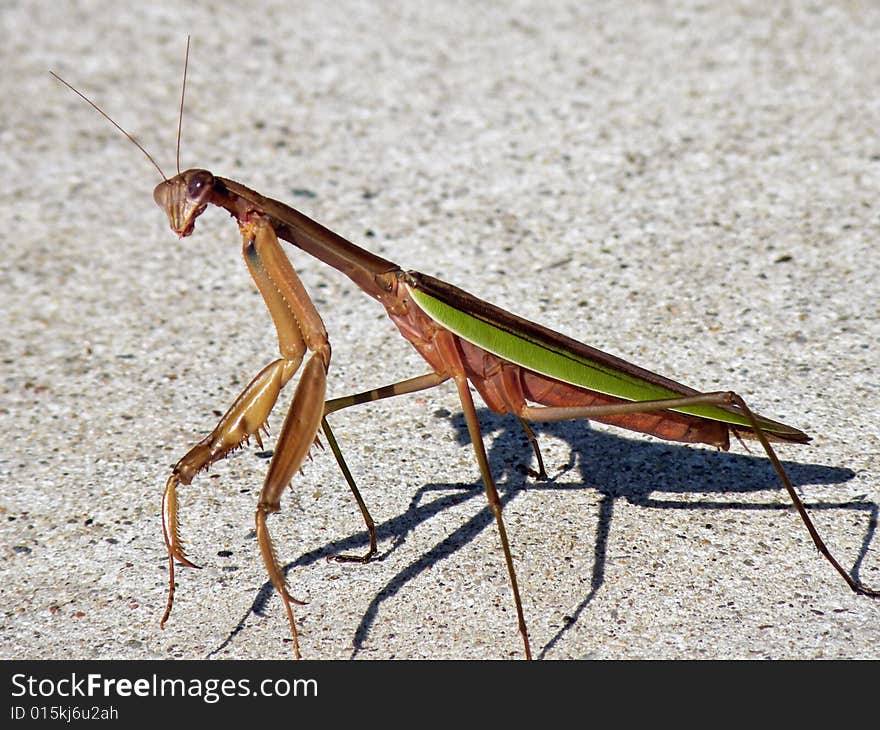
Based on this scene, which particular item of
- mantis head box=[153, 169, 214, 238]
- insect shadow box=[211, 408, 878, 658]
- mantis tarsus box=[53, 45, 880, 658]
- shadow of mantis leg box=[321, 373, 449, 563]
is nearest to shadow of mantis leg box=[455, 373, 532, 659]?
mantis tarsus box=[53, 45, 880, 658]

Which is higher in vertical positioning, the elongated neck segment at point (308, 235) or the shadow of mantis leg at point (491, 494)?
the elongated neck segment at point (308, 235)

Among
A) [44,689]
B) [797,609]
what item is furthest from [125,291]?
Result: [797,609]

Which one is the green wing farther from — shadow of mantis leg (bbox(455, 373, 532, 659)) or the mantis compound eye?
the mantis compound eye

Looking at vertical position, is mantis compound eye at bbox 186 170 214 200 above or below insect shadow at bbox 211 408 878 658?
above

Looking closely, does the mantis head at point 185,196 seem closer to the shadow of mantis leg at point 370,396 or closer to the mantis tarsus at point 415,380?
the mantis tarsus at point 415,380

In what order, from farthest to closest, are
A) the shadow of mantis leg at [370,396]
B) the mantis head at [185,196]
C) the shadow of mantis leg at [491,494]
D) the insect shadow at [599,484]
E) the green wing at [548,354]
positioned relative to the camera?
the insect shadow at [599,484]
the shadow of mantis leg at [370,396]
the green wing at [548,354]
the shadow of mantis leg at [491,494]
the mantis head at [185,196]

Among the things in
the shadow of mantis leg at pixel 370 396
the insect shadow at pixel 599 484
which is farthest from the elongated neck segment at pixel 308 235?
the insect shadow at pixel 599 484

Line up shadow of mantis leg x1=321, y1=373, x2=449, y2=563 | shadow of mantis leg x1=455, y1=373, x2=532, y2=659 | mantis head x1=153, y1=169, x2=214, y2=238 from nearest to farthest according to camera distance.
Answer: mantis head x1=153, y1=169, x2=214, y2=238 → shadow of mantis leg x1=455, y1=373, x2=532, y2=659 → shadow of mantis leg x1=321, y1=373, x2=449, y2=563

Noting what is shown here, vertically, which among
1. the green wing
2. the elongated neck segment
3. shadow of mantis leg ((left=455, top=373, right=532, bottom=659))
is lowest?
shadow of mantis leg ((left=455, top=373, right=532, bottom=659))
